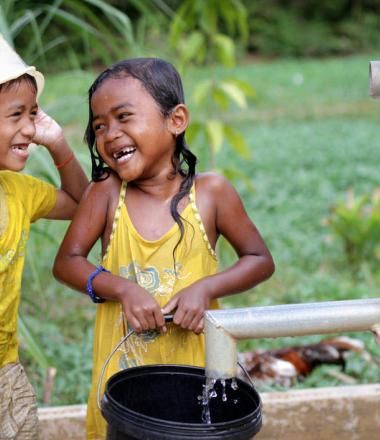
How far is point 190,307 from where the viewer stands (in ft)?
6.73

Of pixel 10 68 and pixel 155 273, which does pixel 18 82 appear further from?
pixel 155 273

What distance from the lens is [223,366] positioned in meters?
1.72

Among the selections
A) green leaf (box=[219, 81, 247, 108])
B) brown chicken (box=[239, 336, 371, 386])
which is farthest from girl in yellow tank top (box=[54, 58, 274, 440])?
green leaf (box=[219, 81, 247, 108])

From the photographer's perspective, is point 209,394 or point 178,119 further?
point 178,119

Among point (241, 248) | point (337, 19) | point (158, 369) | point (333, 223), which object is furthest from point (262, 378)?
point (337, 19)

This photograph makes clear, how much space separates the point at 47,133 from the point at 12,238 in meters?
0.31

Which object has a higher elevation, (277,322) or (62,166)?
(62,166)

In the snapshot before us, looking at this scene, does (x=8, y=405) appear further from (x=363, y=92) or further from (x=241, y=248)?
(x=363, y=92)

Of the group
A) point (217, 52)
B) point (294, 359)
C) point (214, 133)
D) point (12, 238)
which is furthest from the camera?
point (217, 52)

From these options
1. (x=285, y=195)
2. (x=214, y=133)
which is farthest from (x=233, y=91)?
(x=285, y=195)

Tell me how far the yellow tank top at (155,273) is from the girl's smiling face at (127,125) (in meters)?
0.13

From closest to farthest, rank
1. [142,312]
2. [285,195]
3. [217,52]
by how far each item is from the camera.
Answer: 1. [142,312]
2. [217,52]
3. [285,195]

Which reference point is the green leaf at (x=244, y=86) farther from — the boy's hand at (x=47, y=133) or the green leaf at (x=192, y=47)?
the boy's hand at (x=47, y=133)

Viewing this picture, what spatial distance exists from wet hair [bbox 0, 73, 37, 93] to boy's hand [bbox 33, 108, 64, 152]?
7.2 inches
